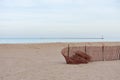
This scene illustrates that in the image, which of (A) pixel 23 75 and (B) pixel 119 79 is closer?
(B) pixel 119 79

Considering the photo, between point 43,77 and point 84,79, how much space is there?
4.77 feet

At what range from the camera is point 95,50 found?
654 inches

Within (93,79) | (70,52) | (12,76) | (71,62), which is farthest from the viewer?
(70,52)

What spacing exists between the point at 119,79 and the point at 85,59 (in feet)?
17.7

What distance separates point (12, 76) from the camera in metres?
10.6

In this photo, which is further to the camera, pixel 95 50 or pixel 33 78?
pixel 95 50

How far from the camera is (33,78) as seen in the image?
10.2 metres

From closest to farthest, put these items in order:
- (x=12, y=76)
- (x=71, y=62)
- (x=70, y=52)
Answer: (x=12, y=76)
(x=71, y=62)
(x=70, y=52)

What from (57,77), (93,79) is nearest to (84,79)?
(93,79)

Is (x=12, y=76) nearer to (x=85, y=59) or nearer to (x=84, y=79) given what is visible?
(x=84, y=79)

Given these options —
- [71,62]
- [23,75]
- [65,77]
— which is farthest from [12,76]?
[71,62]

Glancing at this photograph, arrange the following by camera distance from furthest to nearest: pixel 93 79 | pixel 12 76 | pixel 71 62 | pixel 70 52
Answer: pixel 70 52 < pixel 71 62 < pixel 12 76 < pixel 93 79

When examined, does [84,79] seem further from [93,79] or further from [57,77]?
[57,77]

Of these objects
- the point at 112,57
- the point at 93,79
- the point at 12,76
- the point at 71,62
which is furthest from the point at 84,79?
the point at 112,57
